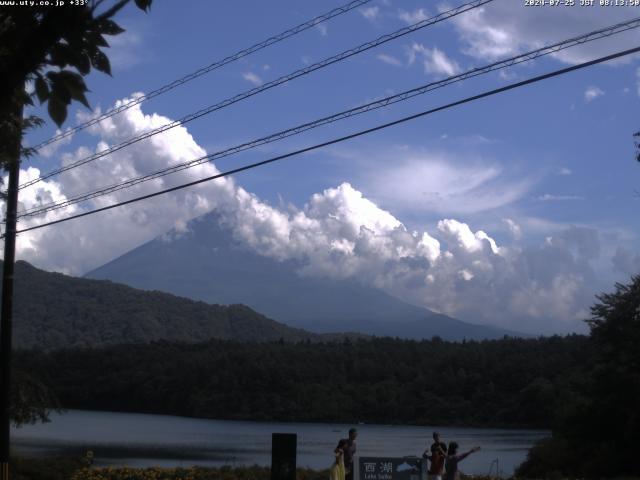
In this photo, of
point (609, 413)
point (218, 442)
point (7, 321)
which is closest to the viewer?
point (7, 321)

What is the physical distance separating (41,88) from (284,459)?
37.8 feet

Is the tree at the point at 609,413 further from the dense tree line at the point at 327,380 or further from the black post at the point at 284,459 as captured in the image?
the dense tree line at the point at 327,380

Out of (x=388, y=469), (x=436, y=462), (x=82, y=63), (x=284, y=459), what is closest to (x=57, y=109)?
(x=82, y=63)

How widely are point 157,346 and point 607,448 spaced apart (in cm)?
7529

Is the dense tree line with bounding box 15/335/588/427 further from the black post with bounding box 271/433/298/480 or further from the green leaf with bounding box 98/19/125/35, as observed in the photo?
the green leaf with bounding box 98/19/125/35

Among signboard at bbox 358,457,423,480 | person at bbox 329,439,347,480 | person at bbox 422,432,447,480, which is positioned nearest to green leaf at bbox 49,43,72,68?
signboard at bbox 358,457,423,480

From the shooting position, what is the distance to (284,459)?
14812mm

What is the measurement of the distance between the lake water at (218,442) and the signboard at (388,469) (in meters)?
16.1

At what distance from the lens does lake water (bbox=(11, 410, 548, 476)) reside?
39281 millimetres

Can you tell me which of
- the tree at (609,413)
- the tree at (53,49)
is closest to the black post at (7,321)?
the tree at (53,49)

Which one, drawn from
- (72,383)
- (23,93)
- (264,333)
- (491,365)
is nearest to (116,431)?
(72,383)

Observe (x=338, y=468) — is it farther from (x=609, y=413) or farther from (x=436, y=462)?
(x=609, y=413)

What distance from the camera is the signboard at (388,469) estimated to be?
15031 millimetres

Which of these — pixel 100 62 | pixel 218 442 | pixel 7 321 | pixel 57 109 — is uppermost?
pixel 7 321
